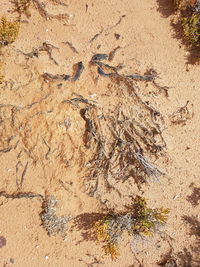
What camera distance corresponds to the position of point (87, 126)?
13.1ft

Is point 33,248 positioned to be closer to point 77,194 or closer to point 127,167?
point 77,194

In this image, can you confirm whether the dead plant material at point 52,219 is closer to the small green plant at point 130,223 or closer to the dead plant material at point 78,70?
the small green plant at point 130,223

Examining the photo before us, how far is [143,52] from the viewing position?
4.03 metres

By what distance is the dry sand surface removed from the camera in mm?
3953

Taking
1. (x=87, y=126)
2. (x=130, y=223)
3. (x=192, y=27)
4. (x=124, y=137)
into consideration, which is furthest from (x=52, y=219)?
(x=192, y=27)

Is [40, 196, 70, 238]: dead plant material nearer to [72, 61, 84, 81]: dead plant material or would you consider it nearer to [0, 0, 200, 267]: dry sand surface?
[0, 0, 200, 267]: dry sand surface

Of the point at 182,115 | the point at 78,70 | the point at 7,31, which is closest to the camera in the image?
the point at 7,31

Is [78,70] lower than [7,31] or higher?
lower

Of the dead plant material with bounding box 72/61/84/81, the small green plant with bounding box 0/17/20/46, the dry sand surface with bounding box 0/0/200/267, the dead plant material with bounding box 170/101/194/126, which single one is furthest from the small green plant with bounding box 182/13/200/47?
the small green plant with bounding box 0/17/20/46

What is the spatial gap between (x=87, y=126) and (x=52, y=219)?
1426 mm

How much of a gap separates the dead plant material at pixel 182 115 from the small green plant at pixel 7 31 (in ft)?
7.85

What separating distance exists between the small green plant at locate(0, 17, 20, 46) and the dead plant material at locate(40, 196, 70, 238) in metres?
2.22

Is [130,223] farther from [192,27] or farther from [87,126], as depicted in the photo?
[192,27]

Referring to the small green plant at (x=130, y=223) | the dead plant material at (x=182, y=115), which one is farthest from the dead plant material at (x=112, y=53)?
the small green plant at (x=130, y=223)
